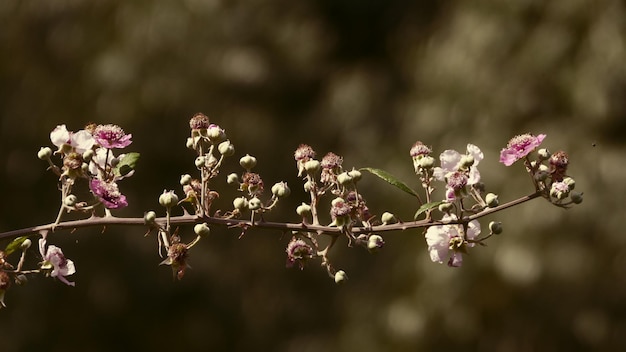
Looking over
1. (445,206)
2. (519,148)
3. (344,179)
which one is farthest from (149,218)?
(519,148)

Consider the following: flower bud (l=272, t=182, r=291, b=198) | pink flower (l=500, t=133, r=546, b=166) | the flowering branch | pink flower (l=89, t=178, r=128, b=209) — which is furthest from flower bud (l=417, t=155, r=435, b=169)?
pink flower (l=89, t=178, r=128, b=209)

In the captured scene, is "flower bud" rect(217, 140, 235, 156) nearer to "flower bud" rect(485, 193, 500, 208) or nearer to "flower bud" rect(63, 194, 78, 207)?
"flower bud" rect(63, 194, 78, 207)

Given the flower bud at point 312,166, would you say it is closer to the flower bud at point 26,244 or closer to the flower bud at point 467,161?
the flower bud at point 467,161

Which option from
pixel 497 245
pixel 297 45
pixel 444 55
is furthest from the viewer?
pixel 297 45

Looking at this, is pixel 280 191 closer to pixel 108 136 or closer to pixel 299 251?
pixel 299 251

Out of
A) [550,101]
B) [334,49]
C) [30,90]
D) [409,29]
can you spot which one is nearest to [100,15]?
[30,90]

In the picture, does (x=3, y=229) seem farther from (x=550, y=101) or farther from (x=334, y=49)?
(x=550, y=101)

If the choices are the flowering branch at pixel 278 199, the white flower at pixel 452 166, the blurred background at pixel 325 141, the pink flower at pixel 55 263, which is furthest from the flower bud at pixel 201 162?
the blurred background at pixel 325 141
